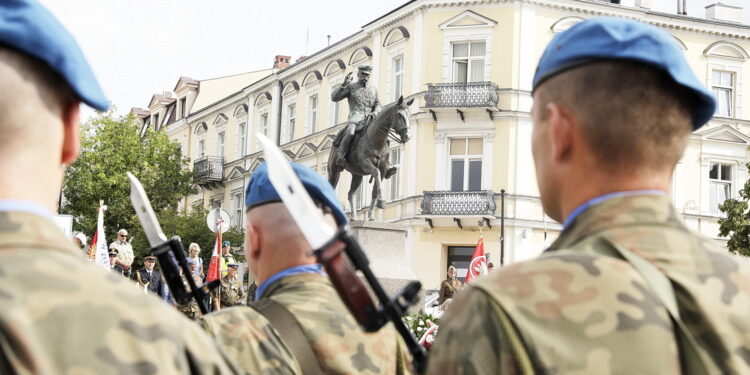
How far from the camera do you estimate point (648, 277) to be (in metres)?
2.15

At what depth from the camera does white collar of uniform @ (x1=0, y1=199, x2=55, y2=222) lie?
1986mm

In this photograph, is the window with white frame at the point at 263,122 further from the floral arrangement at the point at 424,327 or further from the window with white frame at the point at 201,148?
the floral arrangement at the point at 424,327

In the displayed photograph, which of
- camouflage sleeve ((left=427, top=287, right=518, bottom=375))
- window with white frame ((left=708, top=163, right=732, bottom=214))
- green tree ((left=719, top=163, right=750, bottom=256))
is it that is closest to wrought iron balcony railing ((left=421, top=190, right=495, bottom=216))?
window with white frame ((left=708, top=163, right=732, bottom=214))

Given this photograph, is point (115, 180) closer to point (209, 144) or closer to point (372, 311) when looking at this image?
point (209, 144)

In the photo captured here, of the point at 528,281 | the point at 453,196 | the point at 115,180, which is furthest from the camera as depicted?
the point at 115,180

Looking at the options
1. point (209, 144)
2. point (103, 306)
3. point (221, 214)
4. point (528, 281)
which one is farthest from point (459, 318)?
point (209, 144)

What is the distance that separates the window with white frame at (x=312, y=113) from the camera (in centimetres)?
4828

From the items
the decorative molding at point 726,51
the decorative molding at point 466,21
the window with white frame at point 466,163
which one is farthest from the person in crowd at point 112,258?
the decorative molding at point 726,51

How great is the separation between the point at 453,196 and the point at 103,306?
3776 cm

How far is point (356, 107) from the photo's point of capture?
67.3ft

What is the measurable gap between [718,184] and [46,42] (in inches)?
1641

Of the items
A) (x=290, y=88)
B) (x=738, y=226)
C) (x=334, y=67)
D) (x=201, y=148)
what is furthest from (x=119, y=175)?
(x=738, y=226)

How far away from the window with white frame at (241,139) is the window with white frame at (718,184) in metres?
22.6

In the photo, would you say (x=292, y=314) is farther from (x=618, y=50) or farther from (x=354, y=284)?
(x=618, y=50)
